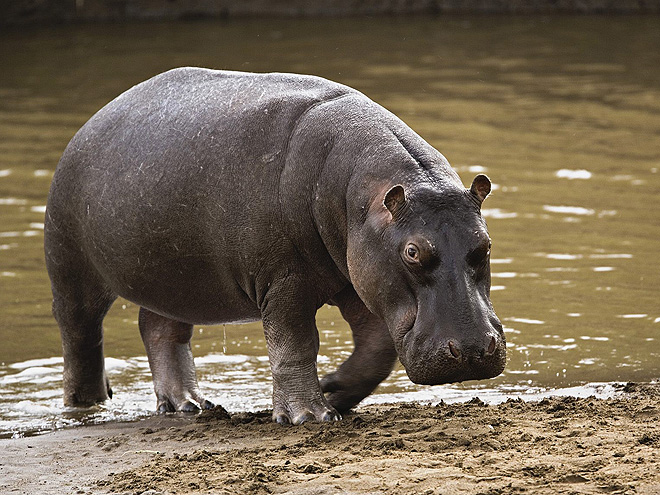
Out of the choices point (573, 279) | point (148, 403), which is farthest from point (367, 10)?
point (148, 403)

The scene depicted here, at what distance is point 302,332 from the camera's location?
193 inches

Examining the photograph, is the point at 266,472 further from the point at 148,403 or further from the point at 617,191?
the point at 617,191

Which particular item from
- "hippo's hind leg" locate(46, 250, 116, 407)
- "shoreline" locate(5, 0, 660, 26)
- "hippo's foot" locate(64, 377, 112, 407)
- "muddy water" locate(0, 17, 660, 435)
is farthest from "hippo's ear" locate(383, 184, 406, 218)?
"shoreline" locate(5, 0, 660, 26)

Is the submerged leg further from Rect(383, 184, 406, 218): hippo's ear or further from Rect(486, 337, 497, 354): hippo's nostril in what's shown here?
Rect(486, 337, 497, 354): hippo's nostril

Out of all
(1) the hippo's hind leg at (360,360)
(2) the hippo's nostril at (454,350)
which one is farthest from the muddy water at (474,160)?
(2) the hippo's nostril at (454,350)

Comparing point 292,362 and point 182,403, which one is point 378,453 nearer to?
point 292,362

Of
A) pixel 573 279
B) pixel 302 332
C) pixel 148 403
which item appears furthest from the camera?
pixel 573 279

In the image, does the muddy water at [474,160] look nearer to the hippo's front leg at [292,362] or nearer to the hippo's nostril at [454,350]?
the hippo's front leg at [292,362]

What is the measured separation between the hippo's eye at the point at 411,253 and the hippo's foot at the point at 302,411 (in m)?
0.87

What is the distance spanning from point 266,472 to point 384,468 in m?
0.40

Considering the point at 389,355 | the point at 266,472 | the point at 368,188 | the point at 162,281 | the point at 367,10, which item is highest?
the point at 367,10

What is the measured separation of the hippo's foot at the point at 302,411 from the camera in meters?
4.82

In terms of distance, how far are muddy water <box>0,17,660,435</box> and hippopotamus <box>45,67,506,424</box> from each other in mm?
743

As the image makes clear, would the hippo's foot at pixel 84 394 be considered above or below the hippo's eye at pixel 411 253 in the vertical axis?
below
